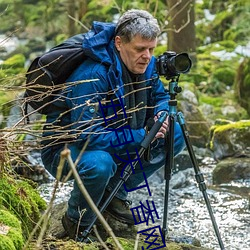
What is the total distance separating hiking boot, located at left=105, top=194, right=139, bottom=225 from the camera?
3.80m

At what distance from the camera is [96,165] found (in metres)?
3.24

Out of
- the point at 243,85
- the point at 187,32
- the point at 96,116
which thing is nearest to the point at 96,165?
the point at 96,116

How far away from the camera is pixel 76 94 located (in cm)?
331

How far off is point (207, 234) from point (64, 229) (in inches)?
55.4

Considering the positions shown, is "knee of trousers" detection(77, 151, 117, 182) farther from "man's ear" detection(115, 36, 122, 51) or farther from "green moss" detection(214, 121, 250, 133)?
"green moss" detection(214, 121, 250, 133)

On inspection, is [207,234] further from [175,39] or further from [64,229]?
[175,39]

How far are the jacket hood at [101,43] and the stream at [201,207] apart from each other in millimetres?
1327

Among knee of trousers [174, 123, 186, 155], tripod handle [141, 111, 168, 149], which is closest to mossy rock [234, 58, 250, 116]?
knee of trousers [174, 123, 186, 155]

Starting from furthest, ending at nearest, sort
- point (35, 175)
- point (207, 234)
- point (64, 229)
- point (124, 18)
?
point (35, 175), point (207, 234), point (64, 229), point (124, 18)

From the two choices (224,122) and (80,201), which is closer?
(80,201)

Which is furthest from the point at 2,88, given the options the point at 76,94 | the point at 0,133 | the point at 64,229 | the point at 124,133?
the point at 64,229

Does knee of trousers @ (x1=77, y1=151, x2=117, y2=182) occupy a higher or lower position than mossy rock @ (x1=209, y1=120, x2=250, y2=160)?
higher

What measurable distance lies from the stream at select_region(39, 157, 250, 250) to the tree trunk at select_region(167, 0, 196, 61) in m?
4.11

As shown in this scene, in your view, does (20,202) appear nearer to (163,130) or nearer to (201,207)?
(163,130)
